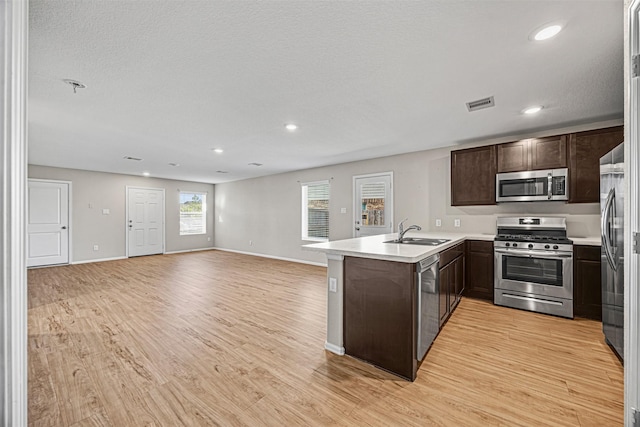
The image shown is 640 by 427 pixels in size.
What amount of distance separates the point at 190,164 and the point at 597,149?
7.11 m

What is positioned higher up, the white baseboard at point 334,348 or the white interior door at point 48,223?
the white interior door at point 48,223

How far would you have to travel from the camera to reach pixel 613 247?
2.41 m

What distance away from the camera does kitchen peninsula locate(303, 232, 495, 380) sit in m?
2.11

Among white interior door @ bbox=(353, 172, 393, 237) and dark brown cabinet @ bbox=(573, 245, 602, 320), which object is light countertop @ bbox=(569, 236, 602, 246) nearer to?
dark brown cabinet @ bbox=(573, 245, 602, 320)

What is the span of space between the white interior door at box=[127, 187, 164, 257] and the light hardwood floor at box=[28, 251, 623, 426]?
4340mm

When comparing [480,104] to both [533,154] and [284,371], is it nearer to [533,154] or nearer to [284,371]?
[533,154]

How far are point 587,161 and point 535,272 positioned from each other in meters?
1.52

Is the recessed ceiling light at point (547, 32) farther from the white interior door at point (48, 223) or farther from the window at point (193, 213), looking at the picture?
the window at point (193, 213)

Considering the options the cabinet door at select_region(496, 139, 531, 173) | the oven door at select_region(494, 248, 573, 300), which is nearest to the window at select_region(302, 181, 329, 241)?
the cabinet door at select_region(496, 139, 531, 173)

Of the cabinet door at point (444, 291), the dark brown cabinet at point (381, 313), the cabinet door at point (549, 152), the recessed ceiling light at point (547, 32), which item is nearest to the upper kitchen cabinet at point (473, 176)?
the cabinet door at point (549, 152)

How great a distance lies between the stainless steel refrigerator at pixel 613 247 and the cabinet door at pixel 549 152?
844mm

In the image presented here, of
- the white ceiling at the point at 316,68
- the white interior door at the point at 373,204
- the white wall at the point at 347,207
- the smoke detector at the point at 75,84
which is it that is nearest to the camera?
the white ceiling at the point at 316,68

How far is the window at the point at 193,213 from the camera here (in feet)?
30.2

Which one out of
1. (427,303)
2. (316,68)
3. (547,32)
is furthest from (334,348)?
(547,32)
